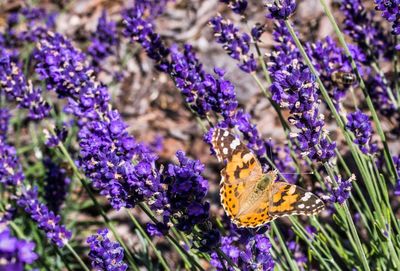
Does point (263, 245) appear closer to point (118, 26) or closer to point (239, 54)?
point (239, 54)

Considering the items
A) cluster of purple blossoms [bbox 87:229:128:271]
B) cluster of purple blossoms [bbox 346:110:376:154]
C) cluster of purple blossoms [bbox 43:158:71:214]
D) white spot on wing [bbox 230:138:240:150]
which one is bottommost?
cluster of purple blossoms [bbox 346:110:376:154]

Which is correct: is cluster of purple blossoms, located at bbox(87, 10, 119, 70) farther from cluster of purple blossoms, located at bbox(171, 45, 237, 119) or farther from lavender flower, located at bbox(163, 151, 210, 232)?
lavender flower, located at bbox(163, 151, 210, 232)

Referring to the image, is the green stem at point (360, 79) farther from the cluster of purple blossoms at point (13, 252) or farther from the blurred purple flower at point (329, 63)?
the cluster of purple blossoms at point (13, 252)

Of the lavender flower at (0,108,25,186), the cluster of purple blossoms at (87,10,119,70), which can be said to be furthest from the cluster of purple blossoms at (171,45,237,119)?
the cluster of purple blossoms at (87,10,119,70)

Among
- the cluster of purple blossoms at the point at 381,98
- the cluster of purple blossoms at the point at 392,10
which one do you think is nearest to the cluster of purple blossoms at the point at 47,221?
the cluster of purple blossoms at the point at 392,10

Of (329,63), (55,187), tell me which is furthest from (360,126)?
(55,187)

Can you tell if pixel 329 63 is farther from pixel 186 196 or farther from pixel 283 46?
pixel 186 196
